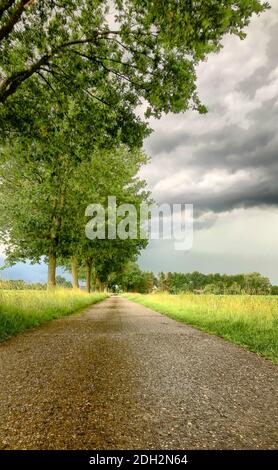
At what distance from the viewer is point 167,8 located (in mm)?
6879

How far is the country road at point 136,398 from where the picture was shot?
255cm

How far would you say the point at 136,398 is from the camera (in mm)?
3502

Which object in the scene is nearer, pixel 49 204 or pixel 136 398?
pixel 136 398

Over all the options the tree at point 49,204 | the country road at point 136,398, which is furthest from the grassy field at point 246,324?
the tree at point 49,204

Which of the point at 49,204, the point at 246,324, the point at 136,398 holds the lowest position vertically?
the point at 246,324

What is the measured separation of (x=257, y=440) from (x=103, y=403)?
1542 mm

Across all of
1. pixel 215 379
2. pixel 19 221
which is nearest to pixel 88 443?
pixel 215 379

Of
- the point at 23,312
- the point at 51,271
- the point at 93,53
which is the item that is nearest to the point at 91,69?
the point at 93,53

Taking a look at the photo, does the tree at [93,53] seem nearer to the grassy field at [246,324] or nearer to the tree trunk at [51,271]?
the grassy field at [246,324]

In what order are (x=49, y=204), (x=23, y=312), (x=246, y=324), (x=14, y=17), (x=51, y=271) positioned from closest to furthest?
(x=14, y=17) → (x=246, y=324) → (x=23, y=312) → (x=49, y=204) → (x=51, y=271)

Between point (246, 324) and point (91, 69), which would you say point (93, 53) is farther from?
point (246, 324)

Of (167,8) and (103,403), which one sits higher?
(167,8)
